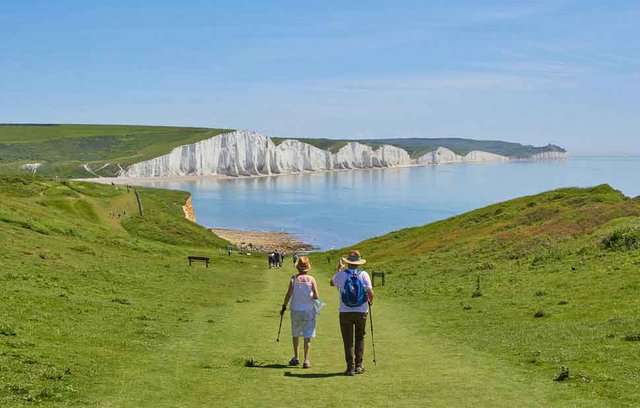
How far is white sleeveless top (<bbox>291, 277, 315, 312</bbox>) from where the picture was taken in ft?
49.1

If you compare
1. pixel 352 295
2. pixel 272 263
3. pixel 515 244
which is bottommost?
pixel 272 263

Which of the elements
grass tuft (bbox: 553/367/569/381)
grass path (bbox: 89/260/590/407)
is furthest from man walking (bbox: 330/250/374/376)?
grass tuft (bbox: 553/367/569/381)

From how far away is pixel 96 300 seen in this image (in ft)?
78.0

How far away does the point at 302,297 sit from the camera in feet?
49.3

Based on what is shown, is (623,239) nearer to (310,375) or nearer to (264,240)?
(310,375)

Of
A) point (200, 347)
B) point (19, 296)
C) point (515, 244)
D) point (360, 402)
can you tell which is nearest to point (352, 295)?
point (360, 402)

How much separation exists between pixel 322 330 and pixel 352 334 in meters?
8.08

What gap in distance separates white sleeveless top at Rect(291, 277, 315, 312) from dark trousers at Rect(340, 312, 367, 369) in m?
0.89

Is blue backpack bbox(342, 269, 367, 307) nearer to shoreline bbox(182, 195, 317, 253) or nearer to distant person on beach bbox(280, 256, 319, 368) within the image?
distant person on beach bbox(280, 256, 319, 368)

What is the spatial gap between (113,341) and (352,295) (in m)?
7.26

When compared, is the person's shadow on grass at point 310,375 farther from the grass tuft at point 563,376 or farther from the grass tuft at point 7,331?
the grass tuft at point 7,331

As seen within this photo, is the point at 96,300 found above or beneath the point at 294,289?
beneath

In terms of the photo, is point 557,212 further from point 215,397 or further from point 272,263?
point 215,397

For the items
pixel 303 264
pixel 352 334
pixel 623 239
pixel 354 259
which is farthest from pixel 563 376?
pixel 623 239
